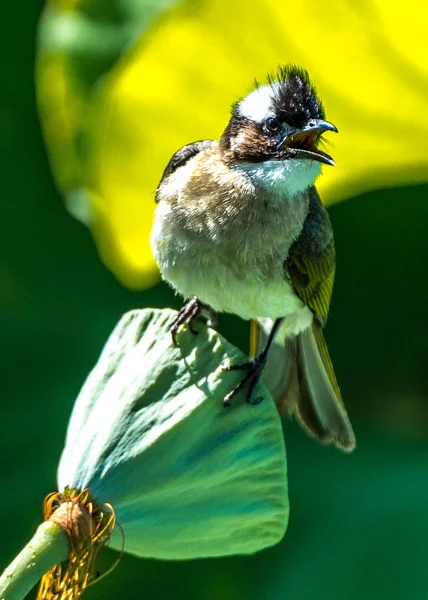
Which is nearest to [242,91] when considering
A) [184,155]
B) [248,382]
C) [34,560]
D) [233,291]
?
[184,155]

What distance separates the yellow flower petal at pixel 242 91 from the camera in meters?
1.37

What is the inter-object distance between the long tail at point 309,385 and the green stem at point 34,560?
53cm

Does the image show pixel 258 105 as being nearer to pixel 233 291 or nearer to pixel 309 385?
pixel 233 291

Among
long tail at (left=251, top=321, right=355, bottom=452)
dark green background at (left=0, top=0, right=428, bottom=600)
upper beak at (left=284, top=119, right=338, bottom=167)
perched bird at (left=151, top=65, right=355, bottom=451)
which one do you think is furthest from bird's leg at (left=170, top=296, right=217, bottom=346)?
dark green background at (left=0, top=0, right=428, bottom=600)

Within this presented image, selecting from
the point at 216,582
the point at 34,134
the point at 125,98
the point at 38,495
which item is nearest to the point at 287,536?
A: the point at 216,582

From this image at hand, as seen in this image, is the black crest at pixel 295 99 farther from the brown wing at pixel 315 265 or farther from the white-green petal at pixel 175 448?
the white-green petal at pixel 175 448

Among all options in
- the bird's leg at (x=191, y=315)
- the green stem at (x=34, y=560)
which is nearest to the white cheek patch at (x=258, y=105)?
the bird's leg at (x=191, y=315)

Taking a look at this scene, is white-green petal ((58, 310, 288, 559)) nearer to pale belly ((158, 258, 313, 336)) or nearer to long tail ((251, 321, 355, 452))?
pale belly ((158, 258, 313, 336))

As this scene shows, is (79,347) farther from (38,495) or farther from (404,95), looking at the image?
(404,95)

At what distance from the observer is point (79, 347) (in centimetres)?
191

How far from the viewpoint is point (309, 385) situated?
1376 millimetres

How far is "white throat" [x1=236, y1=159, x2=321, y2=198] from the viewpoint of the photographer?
1201 mm

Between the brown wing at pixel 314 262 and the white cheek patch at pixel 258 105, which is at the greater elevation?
the white cheek patch at pixel 258 105

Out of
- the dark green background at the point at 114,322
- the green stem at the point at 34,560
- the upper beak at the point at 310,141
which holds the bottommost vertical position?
the dark green background at the point at 114,322
